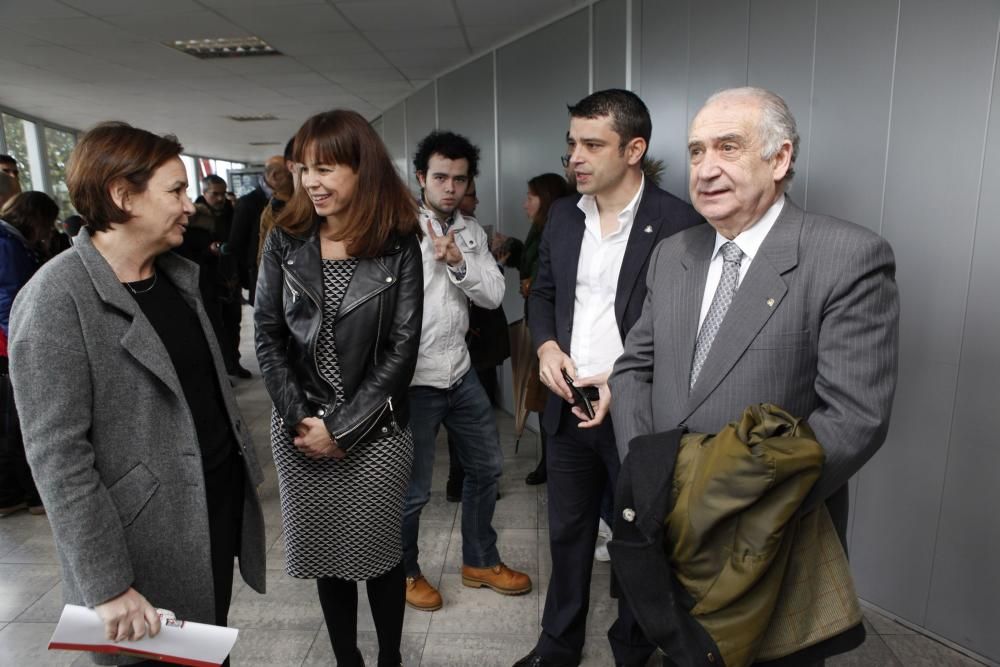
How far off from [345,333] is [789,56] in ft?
6.46

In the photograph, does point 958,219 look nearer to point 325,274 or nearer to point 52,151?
point 325,274

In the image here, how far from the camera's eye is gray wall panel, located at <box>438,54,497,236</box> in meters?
5.35

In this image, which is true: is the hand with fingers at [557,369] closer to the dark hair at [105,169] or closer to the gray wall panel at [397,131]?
the dark hair at [105,169]

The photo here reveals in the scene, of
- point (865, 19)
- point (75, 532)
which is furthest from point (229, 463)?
point (865, 19)

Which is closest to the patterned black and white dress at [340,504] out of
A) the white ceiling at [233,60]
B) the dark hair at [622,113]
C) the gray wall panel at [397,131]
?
the dark hair at [622,113]

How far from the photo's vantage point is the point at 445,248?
2.10 meters

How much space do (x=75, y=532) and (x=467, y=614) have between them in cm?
161

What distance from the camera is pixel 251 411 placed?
17.1 ft

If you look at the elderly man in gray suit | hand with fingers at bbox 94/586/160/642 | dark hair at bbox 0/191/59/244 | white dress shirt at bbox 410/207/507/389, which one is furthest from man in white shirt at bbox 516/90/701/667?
dark hair at bbox 0/191/59/244

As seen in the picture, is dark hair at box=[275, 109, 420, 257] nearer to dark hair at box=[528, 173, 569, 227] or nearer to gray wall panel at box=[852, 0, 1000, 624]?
gray wall panel at box=[852, 0, 1000, 624]

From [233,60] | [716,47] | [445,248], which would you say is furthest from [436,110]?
[445,248]

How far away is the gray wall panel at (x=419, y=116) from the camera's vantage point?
23.0 feet

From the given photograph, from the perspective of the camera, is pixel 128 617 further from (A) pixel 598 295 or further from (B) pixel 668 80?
(B) pixel 668 80

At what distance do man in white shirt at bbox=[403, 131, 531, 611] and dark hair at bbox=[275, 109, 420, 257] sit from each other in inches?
15.0
